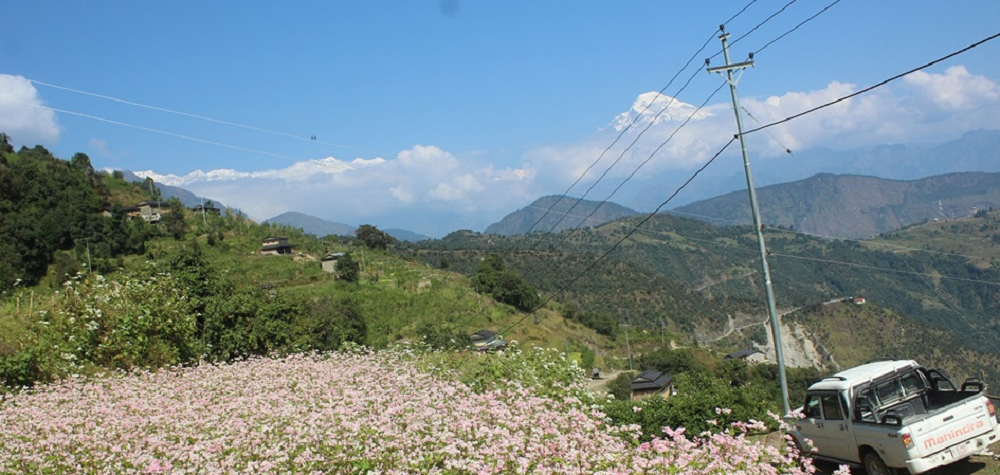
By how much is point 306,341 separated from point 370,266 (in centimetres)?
5662

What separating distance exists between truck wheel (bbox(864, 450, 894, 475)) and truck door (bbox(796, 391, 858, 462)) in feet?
0.58

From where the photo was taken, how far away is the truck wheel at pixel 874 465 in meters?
8.68

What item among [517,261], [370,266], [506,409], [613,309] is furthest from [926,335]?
[506,409]

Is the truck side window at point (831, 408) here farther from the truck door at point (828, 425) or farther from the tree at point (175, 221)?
the tree at point (175, 221)

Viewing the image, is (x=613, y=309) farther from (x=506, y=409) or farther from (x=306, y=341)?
(x=506, y=409)

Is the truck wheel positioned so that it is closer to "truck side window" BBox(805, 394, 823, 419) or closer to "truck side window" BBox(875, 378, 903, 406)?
"truck side window" BBox(875, 378, 903, 406)

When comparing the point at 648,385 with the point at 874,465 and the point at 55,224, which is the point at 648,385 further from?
the point at 55,224

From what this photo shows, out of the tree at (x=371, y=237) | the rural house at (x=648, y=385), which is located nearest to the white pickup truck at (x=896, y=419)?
the rural house at (x=648, y=385)

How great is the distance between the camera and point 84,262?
196ft

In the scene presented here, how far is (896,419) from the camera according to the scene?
845 centimetres

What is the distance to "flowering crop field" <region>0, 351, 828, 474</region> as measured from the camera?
5938 millimetres

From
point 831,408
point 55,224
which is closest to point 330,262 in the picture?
point 55,224

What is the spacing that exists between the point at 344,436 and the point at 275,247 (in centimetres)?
7302

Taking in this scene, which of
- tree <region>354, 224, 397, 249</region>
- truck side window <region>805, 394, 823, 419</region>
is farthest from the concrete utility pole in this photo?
tree <region>354, 224, 397, 249</region>
